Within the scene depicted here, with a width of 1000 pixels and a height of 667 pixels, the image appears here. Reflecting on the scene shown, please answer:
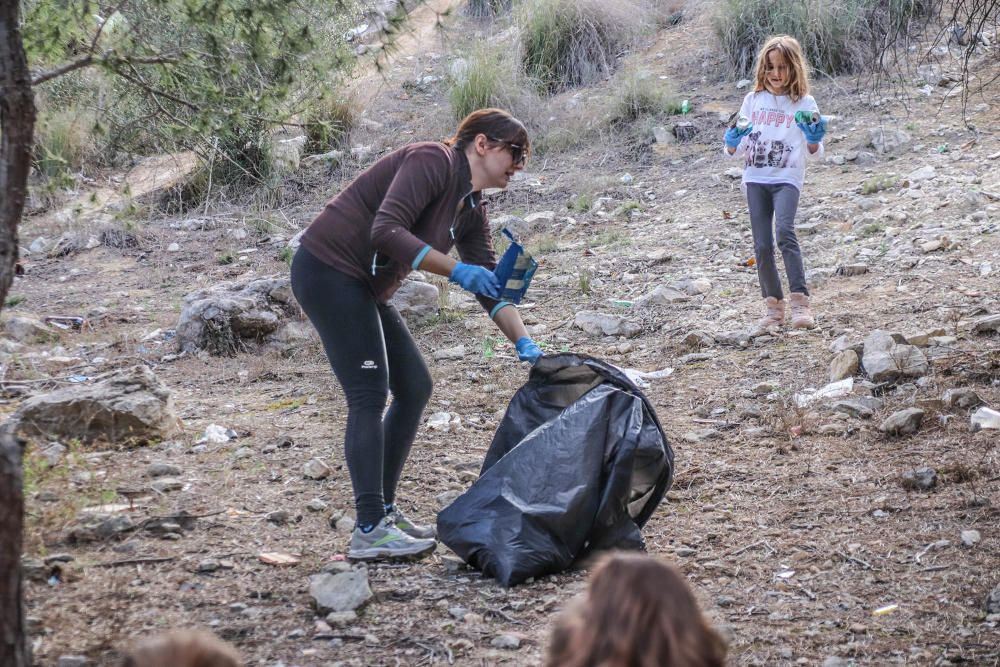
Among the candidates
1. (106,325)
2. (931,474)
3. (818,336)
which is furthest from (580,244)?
(931,474)

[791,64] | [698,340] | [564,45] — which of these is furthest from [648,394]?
[564,45]

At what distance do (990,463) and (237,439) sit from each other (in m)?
3.38

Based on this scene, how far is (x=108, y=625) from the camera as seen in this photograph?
2.99m

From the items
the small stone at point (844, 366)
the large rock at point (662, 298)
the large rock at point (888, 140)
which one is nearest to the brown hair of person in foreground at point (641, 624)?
the small stone at point (844, 366)

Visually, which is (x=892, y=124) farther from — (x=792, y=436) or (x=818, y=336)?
(x=792, y=436)

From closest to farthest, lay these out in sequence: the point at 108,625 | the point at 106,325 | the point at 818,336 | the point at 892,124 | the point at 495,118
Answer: the point at 108,625
the point at 495,118
the point at 818,336
the point at 106,325
the point at 892,124

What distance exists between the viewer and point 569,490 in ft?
10.9

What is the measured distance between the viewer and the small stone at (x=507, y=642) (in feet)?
9.70

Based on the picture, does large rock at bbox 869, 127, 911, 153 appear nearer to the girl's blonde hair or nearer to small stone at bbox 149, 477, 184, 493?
the girl's blonde hair

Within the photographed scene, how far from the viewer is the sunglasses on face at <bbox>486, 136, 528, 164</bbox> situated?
3.40 m

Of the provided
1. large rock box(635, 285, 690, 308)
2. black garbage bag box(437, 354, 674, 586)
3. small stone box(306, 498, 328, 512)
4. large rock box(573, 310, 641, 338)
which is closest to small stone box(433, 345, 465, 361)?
large rock box(573, 310, 641, 338)

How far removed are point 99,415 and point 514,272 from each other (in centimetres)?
242

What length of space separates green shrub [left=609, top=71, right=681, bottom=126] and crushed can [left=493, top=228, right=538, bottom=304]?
A: 25.0 ft

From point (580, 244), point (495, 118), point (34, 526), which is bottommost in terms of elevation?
point (580, 244)
